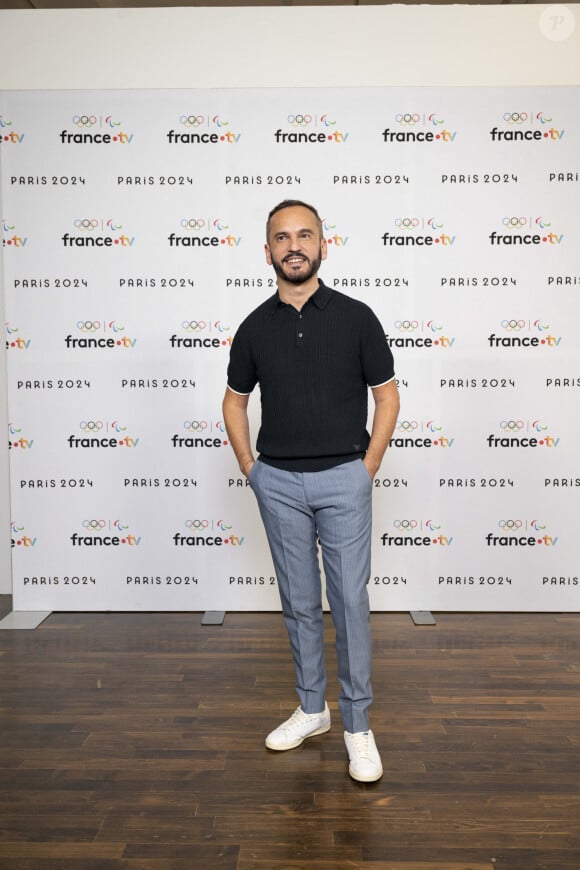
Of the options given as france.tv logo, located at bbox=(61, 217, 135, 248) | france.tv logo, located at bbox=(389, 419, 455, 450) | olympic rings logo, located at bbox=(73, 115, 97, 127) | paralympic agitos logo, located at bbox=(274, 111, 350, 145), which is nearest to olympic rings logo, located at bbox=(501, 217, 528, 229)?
paralympic agitos logo, located at bbox=(274, 111, 350, 145)

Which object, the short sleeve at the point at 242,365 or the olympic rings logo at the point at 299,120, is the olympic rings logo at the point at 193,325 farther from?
the short sleeve at the point at 242,365

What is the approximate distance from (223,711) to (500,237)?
8.52 ft

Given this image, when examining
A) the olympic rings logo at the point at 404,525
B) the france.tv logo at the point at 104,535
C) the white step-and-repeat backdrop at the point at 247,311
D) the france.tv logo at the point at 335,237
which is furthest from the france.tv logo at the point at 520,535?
the france.tv logo at the point at 104,535

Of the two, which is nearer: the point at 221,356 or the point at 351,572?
the point at 351,572

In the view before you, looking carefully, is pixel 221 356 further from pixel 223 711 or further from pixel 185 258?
pixel 223 711

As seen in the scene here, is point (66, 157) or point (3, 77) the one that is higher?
point (3, 77)

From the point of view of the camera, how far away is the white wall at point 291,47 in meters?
3.69

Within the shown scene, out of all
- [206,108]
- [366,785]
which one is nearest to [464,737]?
[366,785]

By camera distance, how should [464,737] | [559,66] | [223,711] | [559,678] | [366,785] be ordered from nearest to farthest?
[366,785] < [464,737] < [223,711] < [559,678] < [559,66]

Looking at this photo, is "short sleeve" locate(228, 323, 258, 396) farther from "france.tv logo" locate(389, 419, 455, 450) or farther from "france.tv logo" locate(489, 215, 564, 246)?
"france.tv logo" locate(489, 215, 564, 246)

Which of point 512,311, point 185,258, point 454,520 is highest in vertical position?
point 185,258

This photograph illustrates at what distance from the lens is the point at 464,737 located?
2643 mm

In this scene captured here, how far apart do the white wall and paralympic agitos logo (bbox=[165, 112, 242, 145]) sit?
0.52 feet

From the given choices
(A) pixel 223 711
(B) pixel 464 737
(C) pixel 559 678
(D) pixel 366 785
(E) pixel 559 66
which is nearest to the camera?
(D) pixel 366 785
